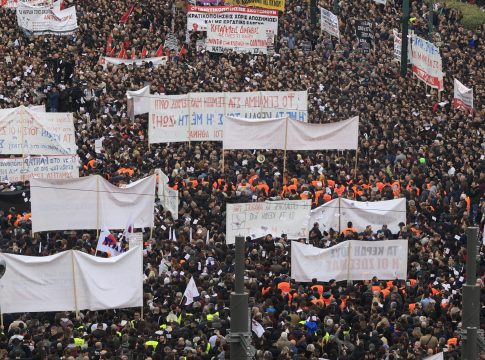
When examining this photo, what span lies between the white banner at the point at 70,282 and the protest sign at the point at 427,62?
51.8 ft

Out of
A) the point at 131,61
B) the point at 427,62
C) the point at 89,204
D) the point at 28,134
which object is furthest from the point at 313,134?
the point at 131,61

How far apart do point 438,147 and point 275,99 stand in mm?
3809

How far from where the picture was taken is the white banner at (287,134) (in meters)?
28.1

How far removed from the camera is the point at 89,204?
77.4 feet

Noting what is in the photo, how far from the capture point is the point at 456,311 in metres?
19.1

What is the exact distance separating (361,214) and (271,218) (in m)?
1.62

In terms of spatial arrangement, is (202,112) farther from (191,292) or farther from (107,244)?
(191,292)

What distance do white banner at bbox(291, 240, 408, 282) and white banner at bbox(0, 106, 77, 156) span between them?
8040 millimetres

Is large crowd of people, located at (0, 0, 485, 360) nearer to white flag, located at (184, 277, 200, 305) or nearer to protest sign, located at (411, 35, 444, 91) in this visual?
white flag, located at (184, 277, 200, 305)

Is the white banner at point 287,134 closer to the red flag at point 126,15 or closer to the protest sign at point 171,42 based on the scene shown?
the protest sign at point 171,42

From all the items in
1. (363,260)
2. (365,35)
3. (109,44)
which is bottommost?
(363,260)

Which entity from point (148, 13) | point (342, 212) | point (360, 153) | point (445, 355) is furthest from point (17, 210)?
point (148, 13)

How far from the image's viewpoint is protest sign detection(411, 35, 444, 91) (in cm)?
3381

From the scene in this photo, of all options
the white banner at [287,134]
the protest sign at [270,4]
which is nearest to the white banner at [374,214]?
the white banner at [287,134]
